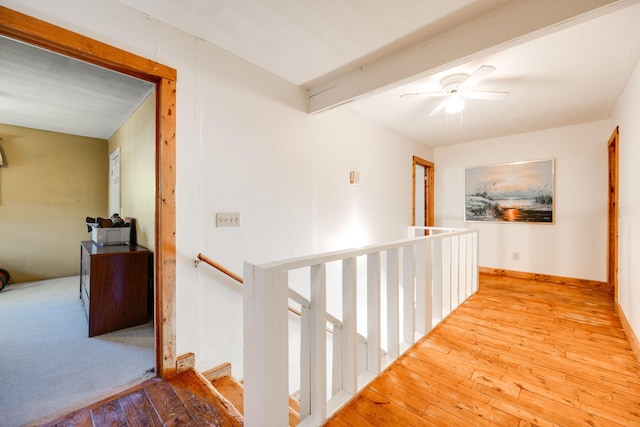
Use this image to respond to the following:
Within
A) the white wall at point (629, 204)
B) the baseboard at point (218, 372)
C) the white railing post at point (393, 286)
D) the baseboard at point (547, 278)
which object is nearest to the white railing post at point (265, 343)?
the white railing post at point (393, 286)

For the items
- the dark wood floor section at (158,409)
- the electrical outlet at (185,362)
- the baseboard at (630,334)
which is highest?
the baseboard at (630,334)

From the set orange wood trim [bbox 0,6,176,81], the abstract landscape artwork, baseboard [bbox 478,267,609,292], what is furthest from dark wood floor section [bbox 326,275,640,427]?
orange wood trim [bbox 0,6,176,81]

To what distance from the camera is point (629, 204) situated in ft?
7.70

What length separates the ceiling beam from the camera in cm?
145

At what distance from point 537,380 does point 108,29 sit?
11.0 feet

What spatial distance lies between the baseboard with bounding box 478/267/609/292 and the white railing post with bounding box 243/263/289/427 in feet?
15.4

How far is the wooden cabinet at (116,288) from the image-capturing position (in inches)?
96.4

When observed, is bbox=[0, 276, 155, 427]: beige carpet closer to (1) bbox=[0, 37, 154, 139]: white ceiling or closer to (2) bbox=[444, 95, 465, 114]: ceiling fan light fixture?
(1) bbox=[0, 37, 154, 139]: white ceiling

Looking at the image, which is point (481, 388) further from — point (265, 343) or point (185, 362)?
point (185, 362)

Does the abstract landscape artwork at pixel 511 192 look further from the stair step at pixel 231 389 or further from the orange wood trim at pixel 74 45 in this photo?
the orange wood trim at pixel 74 45

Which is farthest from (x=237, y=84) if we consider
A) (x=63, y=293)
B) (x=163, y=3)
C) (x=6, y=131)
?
(x=6, y=131)

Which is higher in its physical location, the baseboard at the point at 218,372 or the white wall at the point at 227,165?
the white wall at the point at 227,165

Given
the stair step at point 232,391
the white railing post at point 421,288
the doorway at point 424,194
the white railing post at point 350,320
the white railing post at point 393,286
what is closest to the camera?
the white railing post at point 350,320

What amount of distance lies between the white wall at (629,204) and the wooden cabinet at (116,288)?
13.9ft
